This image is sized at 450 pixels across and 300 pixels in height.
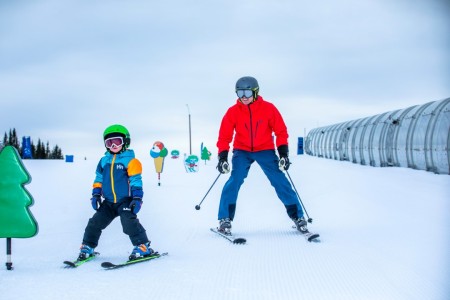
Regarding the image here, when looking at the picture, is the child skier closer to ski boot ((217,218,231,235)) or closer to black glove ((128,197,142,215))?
black glove ((128,197,142,215))

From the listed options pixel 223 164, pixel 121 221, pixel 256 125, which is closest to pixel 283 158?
pixel 256 125

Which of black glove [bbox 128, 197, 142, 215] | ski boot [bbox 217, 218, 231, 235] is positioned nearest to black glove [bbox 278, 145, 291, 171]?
ski boot [bbox 217, 218, 231, 235]

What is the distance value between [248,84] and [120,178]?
2.07m

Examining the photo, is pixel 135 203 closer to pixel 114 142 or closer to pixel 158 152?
pixel 114 142

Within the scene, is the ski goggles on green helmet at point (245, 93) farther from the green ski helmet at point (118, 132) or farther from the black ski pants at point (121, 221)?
the black ski pants at point (121, 221)

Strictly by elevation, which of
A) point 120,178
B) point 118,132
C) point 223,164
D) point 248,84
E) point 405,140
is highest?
point 248,84

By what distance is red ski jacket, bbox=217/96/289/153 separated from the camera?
6.11m

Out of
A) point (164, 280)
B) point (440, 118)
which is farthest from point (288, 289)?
point (440, 118)

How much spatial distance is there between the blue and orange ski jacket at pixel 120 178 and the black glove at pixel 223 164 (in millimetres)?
1516

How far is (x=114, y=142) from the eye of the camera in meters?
4.90

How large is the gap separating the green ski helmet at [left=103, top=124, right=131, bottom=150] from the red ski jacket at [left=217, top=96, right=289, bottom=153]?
166cm

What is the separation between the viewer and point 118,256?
5059mm

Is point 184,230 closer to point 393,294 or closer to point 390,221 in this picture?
point 390,221

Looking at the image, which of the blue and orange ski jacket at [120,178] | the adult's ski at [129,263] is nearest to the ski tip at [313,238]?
the adult's ski at [129,263]
